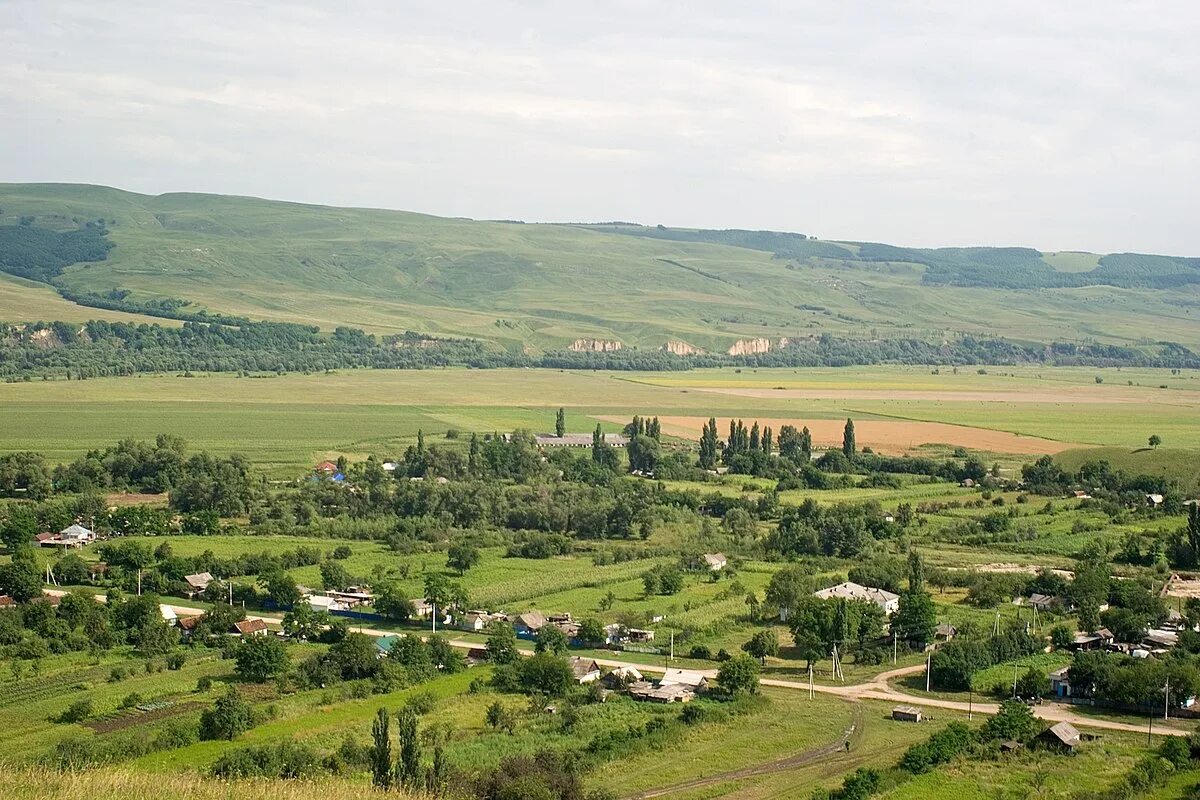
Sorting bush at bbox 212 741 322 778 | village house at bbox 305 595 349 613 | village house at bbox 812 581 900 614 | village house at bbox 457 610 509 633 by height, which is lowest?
village house at bbox 305 595 349 613

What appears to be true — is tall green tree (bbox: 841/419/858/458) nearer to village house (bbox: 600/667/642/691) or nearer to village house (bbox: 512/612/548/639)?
village house (bbox: 512/612/548/639)

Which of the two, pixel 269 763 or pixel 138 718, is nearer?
pixel 269 763

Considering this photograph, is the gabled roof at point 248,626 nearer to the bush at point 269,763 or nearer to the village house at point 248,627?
the village house at point 248,627

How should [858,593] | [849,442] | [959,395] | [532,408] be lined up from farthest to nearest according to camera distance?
[959,395] < [532,408] < [849,442] < [858,593]

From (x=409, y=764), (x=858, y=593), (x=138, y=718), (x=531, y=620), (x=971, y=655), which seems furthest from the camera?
(x=858, y=593)

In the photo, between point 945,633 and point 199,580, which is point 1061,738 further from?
point 199,580

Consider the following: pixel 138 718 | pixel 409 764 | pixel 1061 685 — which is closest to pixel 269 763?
pixel 409 764

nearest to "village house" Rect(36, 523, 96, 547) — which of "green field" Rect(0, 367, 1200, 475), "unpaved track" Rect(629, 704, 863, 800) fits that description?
"green field" Rect(0, 367, 1200, 475)
